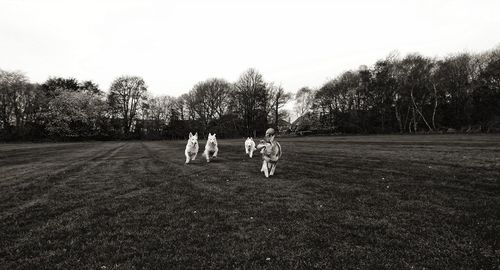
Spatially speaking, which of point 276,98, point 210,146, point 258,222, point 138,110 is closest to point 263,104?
point 276,98

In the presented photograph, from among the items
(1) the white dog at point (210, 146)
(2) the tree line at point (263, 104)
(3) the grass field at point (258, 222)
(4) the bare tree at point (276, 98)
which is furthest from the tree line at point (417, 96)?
(3) the grass field at point (258, 222)

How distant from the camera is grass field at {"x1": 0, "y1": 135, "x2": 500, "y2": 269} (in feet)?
15.8

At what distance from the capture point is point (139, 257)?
16.3ft

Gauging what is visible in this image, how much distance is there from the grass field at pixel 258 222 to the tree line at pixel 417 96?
4745 centimetres

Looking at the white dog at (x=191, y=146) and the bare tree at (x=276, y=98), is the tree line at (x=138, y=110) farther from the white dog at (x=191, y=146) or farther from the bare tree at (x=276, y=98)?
the white dog at (x=191, y=146)

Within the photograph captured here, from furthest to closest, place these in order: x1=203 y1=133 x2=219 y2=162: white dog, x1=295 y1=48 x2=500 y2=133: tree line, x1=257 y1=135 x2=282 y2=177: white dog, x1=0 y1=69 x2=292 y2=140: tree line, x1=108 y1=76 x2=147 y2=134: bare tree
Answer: x1=108 y1=76 x2=147 y2=134: bare tree, x1=0 y1=69 x2=292 y2=140: tree line, x1=295 y1=48 x2=500 y2=133: tree line, x1=203 y1=133 x2=219 y2=162: white dog, x1=257 y1=135 x2=282 y2=177: white dog

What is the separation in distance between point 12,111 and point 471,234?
86008 millimetres

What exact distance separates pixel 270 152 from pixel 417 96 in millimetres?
62434

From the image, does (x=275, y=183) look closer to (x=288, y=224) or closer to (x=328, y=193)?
(x=328, y=193)

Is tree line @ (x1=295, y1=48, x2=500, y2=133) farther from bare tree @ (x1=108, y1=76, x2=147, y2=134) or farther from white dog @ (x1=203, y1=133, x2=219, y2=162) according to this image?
bare tree @ (x1=108, y1=76, x2=147, y2=134)

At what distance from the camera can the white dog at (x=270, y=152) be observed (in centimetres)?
1160

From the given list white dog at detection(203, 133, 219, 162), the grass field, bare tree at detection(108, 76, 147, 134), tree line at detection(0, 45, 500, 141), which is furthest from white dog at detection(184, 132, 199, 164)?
bare tree at detection(108, 76, 147, 134)

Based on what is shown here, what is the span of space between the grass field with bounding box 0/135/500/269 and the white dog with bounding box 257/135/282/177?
26.0 inches

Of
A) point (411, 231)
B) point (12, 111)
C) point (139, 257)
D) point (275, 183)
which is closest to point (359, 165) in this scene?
point (275, 183)
